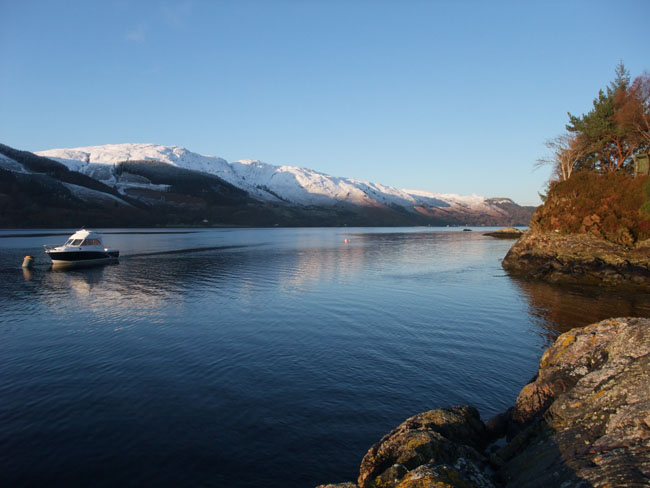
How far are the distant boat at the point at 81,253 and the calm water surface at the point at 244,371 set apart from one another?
20362 millimetres

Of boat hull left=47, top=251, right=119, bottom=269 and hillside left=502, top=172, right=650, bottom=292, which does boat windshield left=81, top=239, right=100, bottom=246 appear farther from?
hillside left=502, top=172, right=650, bottom=292

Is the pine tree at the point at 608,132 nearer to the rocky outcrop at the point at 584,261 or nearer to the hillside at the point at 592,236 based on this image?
the hillside at the point at 592,236

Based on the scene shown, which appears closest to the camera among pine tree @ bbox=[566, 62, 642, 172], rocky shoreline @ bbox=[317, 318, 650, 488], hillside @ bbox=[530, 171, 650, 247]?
rocky shoreline @ bbox=[317, 318, 650, 488]

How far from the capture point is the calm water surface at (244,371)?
979cm

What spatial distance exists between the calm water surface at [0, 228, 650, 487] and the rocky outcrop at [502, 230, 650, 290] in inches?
216

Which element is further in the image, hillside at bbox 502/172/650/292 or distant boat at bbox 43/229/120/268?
distant boat at bbox 43/229/120/268

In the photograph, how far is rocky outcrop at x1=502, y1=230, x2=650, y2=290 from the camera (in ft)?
113

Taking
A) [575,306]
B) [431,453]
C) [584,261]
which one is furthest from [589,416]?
[584,261]

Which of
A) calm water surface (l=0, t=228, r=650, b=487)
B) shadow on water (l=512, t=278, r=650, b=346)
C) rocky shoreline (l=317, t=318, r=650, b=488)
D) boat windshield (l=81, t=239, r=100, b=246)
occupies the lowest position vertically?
calm water surface (l=0, t=228, r=650, b=487)

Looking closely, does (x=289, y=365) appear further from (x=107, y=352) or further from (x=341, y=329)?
(x=107, y=352)

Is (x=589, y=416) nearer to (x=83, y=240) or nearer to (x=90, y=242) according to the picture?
(x=83, y=240)

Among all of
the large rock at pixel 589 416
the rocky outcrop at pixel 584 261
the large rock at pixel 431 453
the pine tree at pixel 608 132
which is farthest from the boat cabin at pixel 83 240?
the pine tree at pixel 608 132

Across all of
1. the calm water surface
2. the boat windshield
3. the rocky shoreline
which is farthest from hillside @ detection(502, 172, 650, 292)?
the boat windshield

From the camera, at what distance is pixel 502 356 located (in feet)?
56.7
